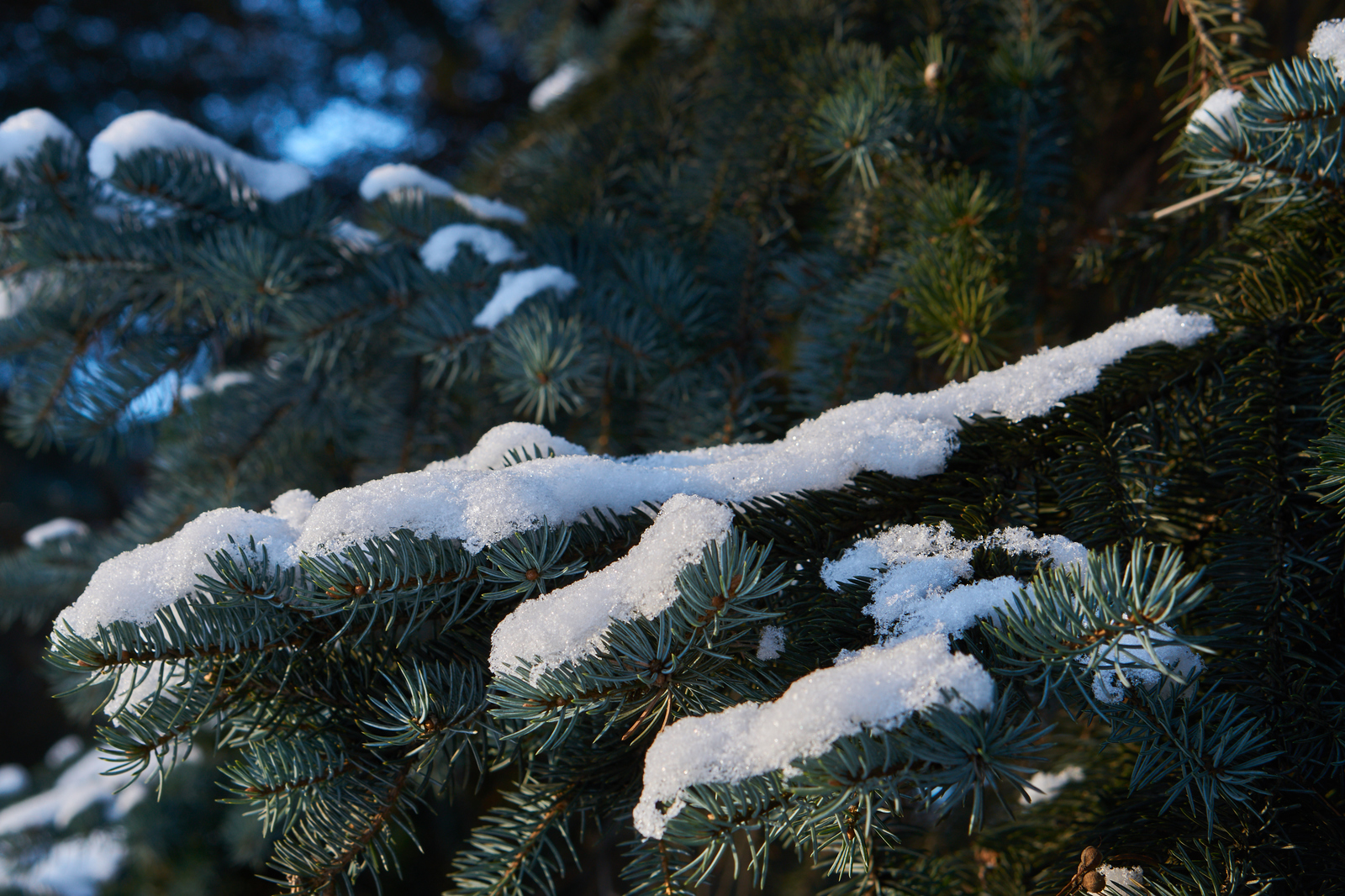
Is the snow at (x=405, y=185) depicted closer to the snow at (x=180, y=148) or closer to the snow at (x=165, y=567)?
the snow at (x=180, y=148)

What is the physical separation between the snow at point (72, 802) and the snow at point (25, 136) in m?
1.33

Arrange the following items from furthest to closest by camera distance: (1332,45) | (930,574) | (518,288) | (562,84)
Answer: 1. (562,84)
2. (518,288)
3. (1332,45)
4. (930,574)

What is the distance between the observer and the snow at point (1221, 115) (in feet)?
1.88

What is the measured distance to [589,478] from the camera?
0.50 m

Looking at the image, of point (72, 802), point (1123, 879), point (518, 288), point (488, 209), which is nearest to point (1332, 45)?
point (1123, 879)

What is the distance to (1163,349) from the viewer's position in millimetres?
575

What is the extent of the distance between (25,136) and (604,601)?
0.89m

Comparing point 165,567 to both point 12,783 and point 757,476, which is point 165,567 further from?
point 12,783

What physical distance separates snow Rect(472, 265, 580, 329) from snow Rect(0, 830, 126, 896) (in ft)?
5.62

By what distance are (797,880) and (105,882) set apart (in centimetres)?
158

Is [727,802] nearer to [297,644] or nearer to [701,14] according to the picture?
[297,644]

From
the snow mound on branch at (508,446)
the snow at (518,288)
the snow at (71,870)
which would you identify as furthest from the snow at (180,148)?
the snow at (71,870)

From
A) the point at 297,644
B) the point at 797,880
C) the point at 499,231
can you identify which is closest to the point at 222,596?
the point at 297,644

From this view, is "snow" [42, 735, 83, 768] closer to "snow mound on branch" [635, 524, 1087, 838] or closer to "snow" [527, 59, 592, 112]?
"snow" [527, 59, 592, 112]
